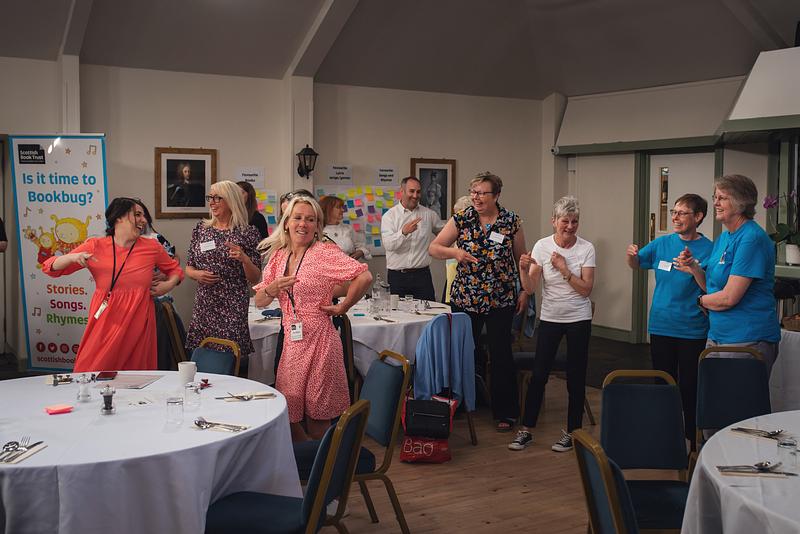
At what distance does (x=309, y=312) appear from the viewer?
3.84m

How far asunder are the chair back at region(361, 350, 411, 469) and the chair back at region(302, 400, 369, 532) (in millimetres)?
600

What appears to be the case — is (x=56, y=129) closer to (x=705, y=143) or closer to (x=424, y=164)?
(x=424, y=164)

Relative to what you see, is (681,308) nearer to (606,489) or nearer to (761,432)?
(761,432)

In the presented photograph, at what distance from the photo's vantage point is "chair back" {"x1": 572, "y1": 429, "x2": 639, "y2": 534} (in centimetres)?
231

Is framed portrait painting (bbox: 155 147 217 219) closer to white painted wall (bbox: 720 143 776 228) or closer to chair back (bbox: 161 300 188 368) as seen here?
chair back (bbox: 161 300 188 368)

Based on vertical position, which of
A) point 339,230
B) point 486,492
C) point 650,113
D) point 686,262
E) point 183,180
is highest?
point 650,113

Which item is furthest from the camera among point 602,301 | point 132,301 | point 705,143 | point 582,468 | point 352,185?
point 602,301

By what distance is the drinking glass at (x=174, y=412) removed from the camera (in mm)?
2875

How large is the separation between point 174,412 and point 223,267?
185 centimetres

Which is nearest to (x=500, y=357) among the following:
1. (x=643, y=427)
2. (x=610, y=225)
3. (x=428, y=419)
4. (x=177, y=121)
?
(x=428, y=419)

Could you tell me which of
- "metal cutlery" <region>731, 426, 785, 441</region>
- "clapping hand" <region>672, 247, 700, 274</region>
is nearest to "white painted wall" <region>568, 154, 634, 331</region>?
"clapping hand" <region>672, 247, 700, 274</region>

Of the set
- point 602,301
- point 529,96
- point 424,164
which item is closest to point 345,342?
point 424,164

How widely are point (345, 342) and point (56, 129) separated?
397 centimetres

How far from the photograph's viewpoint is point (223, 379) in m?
3.67
